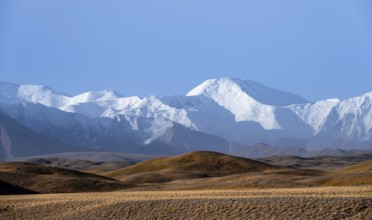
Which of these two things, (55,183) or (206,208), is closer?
(206,208)

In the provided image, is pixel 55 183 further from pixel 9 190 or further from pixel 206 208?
pixel 206 208

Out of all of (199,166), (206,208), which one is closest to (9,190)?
(206,208)

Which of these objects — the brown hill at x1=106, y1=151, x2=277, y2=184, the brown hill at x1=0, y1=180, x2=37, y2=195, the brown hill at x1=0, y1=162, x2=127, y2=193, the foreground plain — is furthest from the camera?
the brown hill at x1=106, y1=151, x2=277, y2=184

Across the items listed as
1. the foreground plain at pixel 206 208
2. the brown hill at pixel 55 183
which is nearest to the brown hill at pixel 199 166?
the brown hill at pixel 55 183

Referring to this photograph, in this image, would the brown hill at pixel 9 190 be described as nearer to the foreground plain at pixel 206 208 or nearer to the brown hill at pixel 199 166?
the foreground plain at pixel 206 208

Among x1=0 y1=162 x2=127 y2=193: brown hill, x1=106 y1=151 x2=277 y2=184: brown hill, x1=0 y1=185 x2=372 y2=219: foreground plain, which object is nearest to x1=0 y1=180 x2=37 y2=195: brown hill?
x1=0 y1=162 x2=127 y2=193: brown hill

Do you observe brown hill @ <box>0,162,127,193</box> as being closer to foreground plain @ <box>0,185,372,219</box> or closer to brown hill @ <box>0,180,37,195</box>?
brown hill @ <box>0,180,37,195</box>

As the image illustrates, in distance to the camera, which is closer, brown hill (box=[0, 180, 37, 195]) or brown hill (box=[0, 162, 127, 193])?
brown hill (box=[0, 180, 37, 195])

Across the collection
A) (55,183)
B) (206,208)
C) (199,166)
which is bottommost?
(206,208)

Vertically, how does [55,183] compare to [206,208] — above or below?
above

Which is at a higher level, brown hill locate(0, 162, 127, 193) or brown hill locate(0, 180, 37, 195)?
brown hill locate(0, 162, 127, 193)

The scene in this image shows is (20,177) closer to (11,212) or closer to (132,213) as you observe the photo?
(11,212)

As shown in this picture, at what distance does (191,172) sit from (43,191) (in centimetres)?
3100

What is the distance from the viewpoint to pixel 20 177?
65.9m
